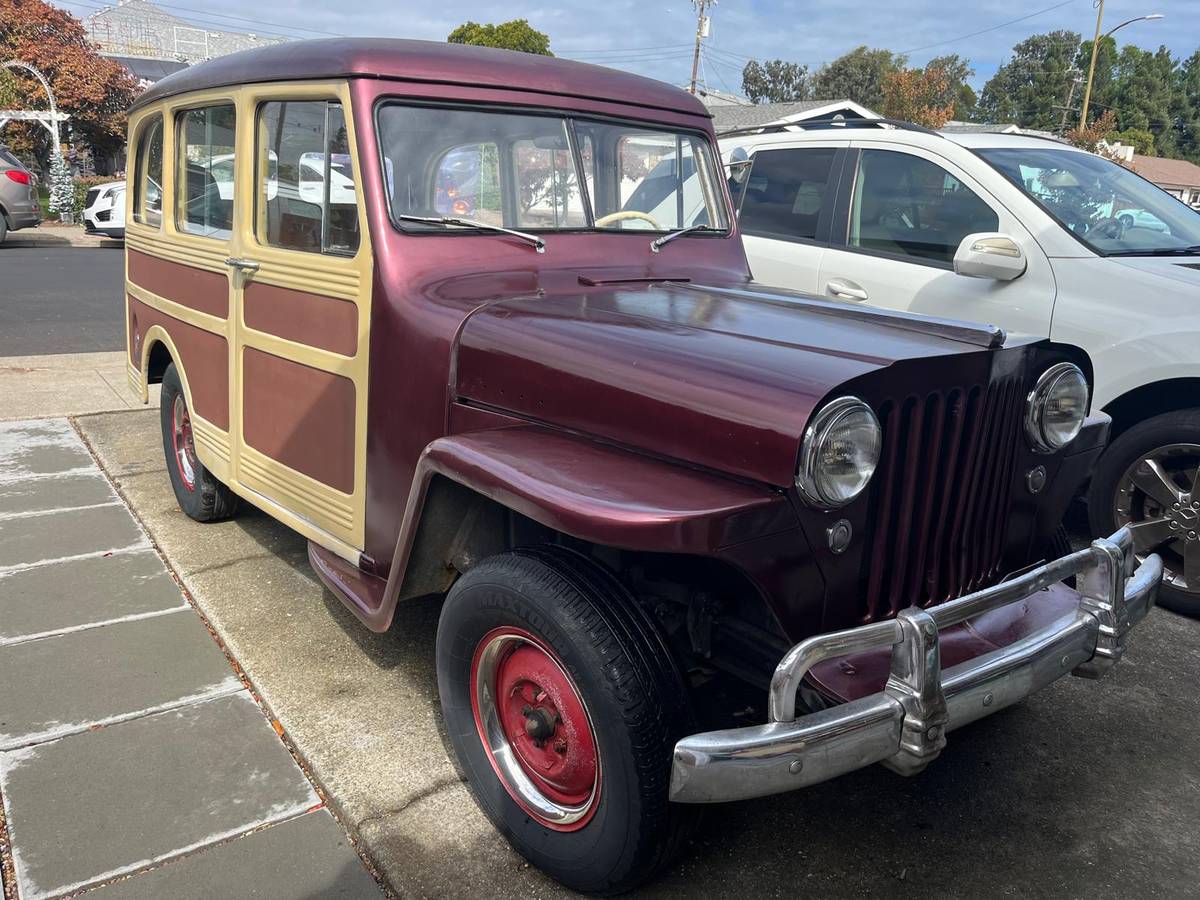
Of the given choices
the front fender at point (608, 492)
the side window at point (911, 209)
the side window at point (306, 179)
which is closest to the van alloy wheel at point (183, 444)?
the side window at point (306, 179)

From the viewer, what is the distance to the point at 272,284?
3154 mm

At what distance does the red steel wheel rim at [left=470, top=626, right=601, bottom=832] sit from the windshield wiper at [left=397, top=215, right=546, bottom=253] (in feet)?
4.15

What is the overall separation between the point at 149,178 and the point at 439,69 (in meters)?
2.28

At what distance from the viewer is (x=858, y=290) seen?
15.2ft

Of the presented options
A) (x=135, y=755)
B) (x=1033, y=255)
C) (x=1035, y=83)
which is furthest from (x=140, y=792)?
(x=1035, y=83)

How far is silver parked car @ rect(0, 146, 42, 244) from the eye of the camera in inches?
613

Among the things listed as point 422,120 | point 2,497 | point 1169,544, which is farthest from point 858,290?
point 2,497

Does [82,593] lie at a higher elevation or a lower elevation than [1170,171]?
lower

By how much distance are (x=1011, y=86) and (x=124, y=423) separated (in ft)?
235

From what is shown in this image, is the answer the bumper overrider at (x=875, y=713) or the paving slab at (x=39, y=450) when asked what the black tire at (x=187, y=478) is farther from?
the bumper overrider at (x=875, y=713)

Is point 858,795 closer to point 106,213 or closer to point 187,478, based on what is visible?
point 187,478

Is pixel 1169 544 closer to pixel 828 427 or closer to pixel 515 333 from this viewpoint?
pixel 828 427

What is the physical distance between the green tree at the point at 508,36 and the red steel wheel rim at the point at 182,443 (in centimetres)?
3373

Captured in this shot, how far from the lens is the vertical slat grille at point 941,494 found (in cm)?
207
